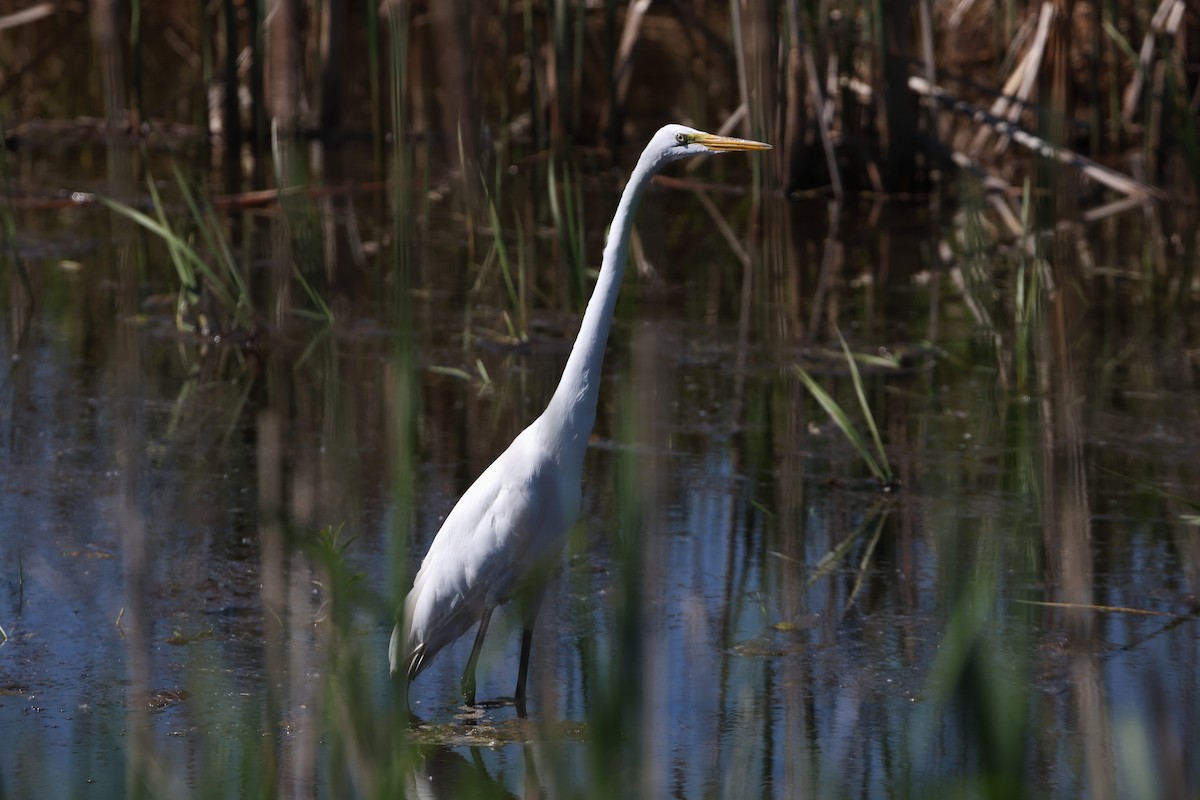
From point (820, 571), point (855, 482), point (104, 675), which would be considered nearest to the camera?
point (104, 675)

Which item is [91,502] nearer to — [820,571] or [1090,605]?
[820,571]

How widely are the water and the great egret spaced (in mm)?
118

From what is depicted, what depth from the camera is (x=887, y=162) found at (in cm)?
891

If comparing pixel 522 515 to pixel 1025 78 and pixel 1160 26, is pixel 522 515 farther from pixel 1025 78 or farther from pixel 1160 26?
pixel 1160 26

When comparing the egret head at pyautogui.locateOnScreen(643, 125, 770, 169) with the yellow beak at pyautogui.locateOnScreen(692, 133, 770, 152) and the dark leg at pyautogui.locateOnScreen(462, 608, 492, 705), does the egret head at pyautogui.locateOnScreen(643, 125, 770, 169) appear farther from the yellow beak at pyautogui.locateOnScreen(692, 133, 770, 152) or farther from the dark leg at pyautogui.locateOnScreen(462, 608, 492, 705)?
the dark leg at pyautogui.locateOnScreen(462, 608, 492, 705)

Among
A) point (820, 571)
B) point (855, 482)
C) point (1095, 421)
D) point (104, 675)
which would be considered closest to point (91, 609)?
point (104, 675)

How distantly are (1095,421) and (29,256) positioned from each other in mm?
4812

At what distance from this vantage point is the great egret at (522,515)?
10.9 feet

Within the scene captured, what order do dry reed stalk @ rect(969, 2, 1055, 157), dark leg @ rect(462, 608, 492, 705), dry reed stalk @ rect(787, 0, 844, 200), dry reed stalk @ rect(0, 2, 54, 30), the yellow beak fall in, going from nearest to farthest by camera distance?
dark leg @ rect(462, 608, 492, 705) < the yellow beak < dry reed stalk @ rect(787, 0, 844, 200) < dry reed stalk @ rect(969, 2, 1055, 157) < dry reed stalk @ rect(0, 2, 54, 30)

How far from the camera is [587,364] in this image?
336 cm

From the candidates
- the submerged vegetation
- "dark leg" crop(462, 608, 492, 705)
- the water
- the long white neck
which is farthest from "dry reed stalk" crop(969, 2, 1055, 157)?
"dark leg" crop(462, 608, 492, 705)

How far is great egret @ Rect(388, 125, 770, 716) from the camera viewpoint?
3314 mm

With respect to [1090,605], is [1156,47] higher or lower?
higher

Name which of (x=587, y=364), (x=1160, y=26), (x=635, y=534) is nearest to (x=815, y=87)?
(x=1160, y=26)
